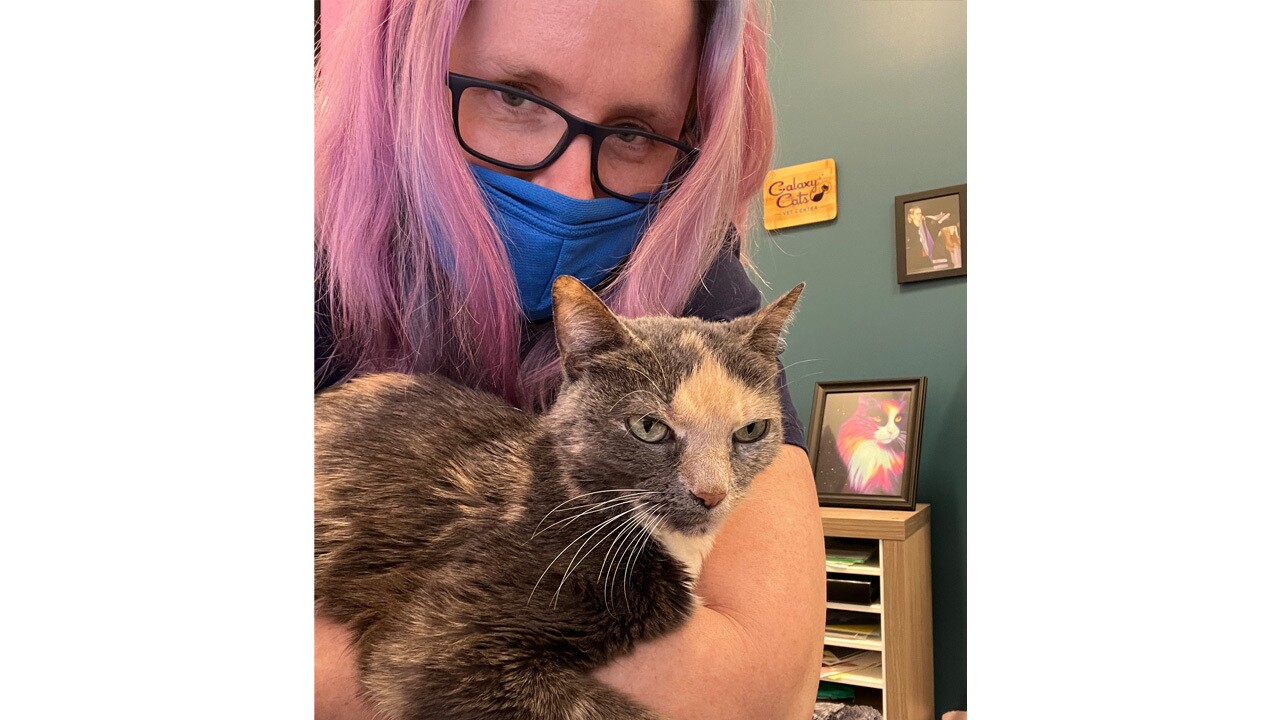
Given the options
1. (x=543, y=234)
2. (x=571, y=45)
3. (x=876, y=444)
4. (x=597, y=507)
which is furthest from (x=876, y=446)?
(x=571, y=45)

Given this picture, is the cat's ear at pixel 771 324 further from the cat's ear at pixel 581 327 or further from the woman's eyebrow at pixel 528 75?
the woman's eyebrow at pixel 528 75

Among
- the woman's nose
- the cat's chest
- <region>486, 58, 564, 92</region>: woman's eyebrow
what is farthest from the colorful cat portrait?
<region>486, 58, 564, 92</region>: woman's eyebrow

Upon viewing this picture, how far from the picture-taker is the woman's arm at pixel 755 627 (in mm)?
726

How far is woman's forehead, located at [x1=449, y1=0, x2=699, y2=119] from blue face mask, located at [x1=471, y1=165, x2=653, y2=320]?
110 mm

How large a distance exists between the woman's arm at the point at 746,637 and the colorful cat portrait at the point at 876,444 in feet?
0.19

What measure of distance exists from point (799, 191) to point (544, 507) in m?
0.52

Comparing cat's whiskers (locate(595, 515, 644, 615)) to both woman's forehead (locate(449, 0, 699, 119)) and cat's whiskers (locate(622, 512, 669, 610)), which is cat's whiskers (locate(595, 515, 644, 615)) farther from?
woman's forehead (locate(449, 0, 699, 119))

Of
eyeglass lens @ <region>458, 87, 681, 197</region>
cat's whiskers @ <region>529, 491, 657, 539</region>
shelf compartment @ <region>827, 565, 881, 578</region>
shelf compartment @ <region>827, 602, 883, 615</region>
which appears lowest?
shelf compartment @ <region>827, 602, 883, 615</region>

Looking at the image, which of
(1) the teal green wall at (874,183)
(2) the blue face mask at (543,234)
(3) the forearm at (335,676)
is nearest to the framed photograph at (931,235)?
(1) the teal green wall at (874,183)

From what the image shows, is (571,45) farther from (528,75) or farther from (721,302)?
(721,302)

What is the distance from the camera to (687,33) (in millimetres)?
847

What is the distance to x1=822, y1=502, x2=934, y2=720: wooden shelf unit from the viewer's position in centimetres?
81

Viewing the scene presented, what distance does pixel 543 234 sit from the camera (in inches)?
32.9
